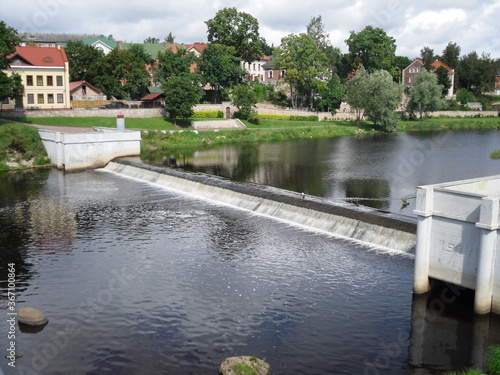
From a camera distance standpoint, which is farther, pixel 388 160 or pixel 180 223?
pixel 388 160

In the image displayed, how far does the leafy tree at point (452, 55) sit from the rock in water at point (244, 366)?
13743 centimetres

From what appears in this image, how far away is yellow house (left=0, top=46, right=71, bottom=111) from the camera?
77.7 m

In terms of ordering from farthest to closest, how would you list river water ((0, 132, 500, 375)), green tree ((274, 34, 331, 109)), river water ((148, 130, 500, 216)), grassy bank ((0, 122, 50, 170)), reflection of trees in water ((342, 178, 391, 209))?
green tree ((274, 34, 331, 109)) → grassy bank ((0, 122, 50, 170)) → river water ((148, 130, 500, 216)) → reflection of trees in water ((342, 178, 391, 209)) → river water ((0, 132, 500, 375))

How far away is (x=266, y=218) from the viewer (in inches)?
1281

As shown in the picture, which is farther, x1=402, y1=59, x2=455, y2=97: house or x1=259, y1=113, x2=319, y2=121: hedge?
x1=402, y1=59, x2=455, y2=97: house

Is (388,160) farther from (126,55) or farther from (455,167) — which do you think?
(126,55)

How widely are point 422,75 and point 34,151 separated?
247 feet

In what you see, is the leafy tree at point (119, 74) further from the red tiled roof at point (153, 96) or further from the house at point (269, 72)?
the house at point (269, 72)

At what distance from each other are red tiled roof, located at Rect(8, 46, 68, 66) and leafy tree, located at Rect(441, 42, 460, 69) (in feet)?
327

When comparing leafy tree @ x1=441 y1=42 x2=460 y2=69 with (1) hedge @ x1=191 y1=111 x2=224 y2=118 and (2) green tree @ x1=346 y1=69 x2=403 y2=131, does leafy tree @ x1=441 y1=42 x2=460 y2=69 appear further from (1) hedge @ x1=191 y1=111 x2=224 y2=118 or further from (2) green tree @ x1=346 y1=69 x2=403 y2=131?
(1) hedge @ x1=191 y1=111 x2=224 y2=118

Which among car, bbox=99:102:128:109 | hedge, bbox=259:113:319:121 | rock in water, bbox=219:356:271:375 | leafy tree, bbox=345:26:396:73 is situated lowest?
rock in water, bbox=219:356:271:375

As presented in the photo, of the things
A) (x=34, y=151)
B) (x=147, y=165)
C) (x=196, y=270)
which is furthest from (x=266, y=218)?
(x=34, y=151)

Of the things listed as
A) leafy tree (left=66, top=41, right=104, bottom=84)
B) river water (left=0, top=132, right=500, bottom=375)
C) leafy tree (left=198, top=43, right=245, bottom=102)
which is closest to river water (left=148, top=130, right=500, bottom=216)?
river water (left=0, top=132, right=500, bottom=375)

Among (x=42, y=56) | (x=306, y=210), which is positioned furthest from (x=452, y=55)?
(x=306, y=210)
